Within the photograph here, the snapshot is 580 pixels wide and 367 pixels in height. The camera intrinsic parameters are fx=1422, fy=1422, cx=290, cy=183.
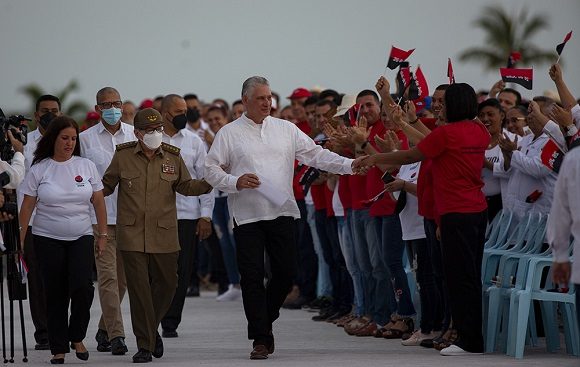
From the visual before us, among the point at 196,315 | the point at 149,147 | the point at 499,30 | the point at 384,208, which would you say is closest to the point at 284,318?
the point at 196,315

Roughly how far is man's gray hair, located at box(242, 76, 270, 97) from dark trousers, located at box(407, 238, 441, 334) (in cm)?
219

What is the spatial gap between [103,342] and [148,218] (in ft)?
5.86

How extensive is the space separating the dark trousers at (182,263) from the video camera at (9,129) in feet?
10.5

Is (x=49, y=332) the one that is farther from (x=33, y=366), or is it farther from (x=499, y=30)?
(x=499, y=30)

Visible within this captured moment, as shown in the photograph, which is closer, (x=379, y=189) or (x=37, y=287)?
(x=37, y=287)

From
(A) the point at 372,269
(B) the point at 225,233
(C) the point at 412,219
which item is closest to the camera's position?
(C) the point at 412,219

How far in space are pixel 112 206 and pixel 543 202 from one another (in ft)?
14.1

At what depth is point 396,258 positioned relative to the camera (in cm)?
1430

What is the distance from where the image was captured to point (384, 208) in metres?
14.3

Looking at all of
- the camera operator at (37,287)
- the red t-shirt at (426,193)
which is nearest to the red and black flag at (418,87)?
the red t-shirt at (426,193)

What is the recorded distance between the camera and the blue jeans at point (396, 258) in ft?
46.9

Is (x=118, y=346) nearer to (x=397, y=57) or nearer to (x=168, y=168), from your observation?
(x=168, y=168)

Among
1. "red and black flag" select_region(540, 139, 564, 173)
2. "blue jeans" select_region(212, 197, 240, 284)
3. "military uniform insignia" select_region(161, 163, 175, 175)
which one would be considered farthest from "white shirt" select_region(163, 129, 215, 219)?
"blue jeans" select_region(212, 197, 240, 284)

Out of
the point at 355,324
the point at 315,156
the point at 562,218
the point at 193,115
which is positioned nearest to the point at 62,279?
the point at 315,156
